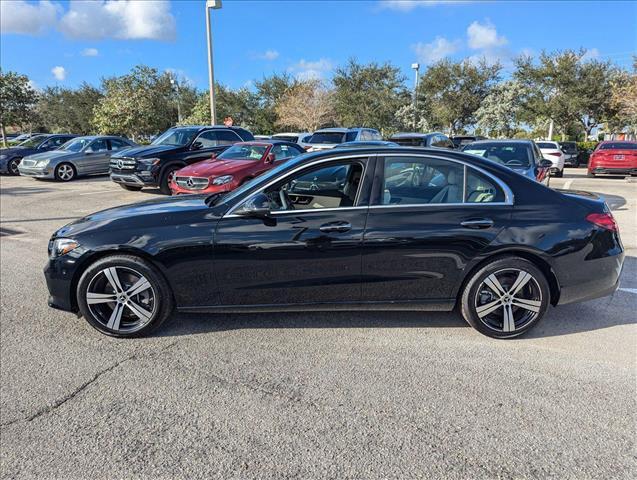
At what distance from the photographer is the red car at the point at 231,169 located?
8.95 metres

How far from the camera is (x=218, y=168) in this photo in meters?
9.31

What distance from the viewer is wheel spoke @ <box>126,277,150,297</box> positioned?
145 inches

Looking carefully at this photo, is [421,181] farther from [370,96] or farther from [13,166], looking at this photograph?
[370,96]

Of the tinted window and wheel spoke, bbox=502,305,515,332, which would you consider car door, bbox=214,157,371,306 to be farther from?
wheel spoke, bbox=502,305,515,332

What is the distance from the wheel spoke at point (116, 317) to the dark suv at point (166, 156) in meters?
8.05

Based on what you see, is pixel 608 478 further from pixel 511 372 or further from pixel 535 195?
pixel 535 195

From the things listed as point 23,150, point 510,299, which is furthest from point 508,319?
point 23,150

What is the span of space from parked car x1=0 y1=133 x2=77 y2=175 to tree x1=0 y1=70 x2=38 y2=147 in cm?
1371

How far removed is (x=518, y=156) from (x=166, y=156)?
326 inches

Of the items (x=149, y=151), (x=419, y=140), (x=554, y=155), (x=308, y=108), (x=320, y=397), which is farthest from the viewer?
(x=308, y=108)

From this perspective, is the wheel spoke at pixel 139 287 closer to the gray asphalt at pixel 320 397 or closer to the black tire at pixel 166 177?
the gray asphalt at pixel 320 397

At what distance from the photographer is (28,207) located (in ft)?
34.1

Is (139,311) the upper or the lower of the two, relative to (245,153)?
lower

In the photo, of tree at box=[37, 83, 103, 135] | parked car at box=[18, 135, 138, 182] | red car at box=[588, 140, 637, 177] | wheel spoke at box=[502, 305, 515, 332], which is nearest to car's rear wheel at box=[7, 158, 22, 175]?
parked car at box=[18, 135, 138, 182]
